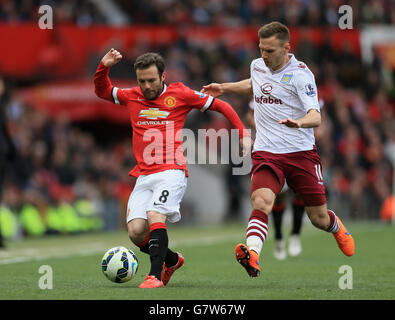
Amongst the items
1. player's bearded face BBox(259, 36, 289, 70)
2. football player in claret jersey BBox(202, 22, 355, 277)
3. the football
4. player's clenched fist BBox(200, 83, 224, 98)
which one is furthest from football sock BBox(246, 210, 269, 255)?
player's clenched fist BBox(200, 83, 224, 98)

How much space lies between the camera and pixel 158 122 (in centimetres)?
819

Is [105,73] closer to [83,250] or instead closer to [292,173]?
[292,173]

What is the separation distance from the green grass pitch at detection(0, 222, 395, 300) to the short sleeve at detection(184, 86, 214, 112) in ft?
5.47

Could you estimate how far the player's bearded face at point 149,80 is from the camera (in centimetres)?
799

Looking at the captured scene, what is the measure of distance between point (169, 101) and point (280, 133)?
1.07 m

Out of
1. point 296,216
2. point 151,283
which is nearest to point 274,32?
point 151,283

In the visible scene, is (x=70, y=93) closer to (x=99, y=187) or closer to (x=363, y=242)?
(x=99, y=187)

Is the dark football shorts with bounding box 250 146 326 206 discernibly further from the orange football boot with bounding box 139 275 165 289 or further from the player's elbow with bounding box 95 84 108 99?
the player's elbow with bounding box 95 84 108 99

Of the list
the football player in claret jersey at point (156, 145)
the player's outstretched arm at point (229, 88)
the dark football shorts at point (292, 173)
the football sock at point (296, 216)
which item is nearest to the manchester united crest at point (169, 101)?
the football player in claret jersey at point (156, 145)

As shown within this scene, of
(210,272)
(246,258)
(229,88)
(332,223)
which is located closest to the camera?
(246,258)

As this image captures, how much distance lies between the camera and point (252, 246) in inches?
300

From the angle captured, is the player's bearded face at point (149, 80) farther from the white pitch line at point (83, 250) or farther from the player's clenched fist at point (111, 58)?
the white pitch line at point (83, 250)

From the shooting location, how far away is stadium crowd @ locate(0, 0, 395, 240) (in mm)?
18484

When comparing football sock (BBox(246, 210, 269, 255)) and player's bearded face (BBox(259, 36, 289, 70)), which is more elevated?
player's bearded face (BBox(259, 36, 289, 70))
